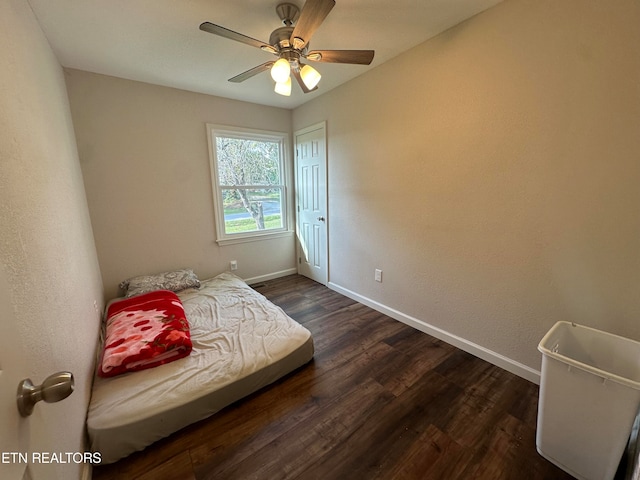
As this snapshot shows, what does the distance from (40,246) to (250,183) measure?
2.61 metres

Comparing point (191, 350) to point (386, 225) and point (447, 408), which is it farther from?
point (386, 225)

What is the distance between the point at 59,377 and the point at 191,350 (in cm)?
145

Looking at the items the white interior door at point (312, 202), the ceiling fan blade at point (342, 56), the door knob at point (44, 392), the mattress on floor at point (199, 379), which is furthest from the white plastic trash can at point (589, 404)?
the white interior door at point (312, 202)

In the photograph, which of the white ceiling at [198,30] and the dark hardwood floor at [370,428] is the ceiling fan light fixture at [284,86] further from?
the dark hardwood floor at [370,428]

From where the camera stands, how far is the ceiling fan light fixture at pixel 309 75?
67.2 inches

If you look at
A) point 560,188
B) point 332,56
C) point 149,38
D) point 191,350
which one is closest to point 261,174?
point 149,38

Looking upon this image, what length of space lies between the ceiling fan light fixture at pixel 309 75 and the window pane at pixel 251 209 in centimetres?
202

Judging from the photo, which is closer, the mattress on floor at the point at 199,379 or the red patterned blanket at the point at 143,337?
the mattress on floor at the point at 199,379

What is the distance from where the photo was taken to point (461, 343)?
2191 millimetres

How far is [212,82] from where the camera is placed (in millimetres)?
2744

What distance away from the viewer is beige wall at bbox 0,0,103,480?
809mm

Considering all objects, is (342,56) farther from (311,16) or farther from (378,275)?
(378,275)

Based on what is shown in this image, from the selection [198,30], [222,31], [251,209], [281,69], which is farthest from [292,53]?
[251,209]

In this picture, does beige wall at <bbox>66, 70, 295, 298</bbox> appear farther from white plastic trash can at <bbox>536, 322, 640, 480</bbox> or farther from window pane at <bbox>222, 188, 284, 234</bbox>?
white plastic trash can at <bbox>536, 322, 640, 480</bbox>
